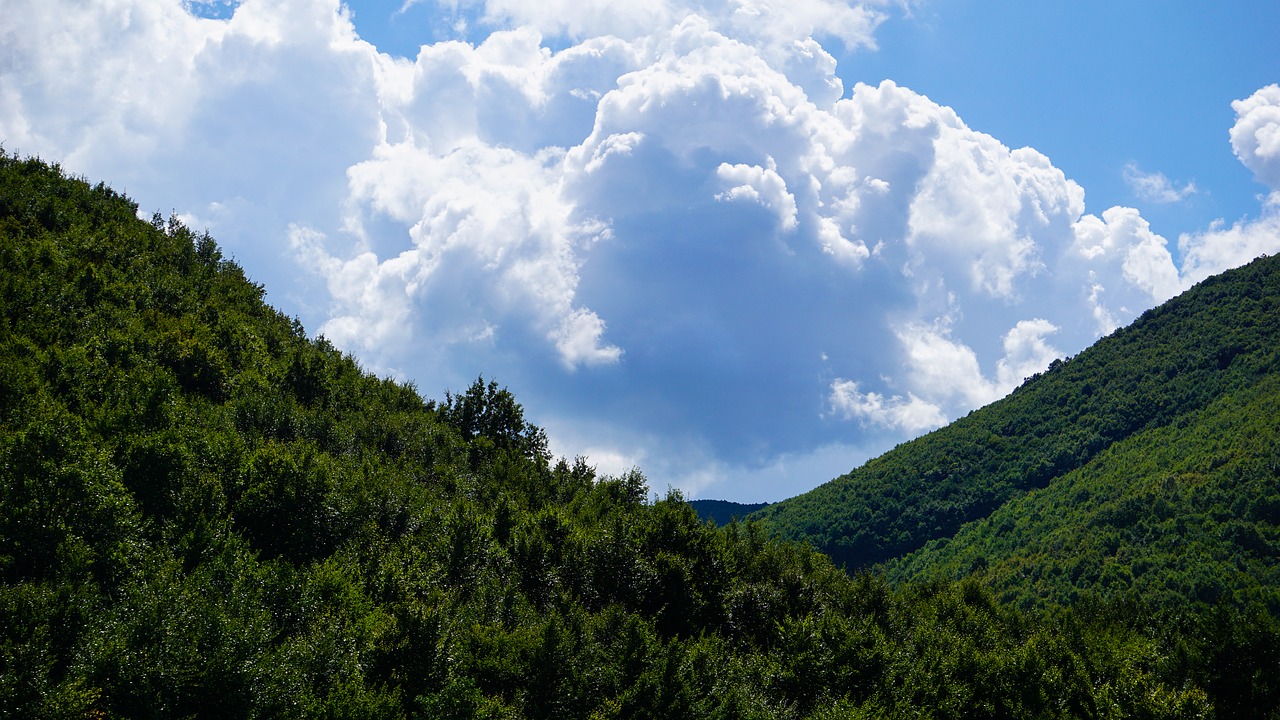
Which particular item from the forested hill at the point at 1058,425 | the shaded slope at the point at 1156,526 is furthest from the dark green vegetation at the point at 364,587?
the forested hill at the point at 1058,425

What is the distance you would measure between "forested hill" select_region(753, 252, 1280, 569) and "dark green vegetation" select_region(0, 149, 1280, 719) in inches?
3290

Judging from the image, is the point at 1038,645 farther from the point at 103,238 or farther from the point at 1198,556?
the point at 103,238

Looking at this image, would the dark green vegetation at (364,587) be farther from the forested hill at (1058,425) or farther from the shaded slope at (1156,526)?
the forested hill at (1058,425)

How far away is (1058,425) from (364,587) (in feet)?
549

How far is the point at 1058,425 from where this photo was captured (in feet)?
561

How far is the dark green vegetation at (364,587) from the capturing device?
31.7 m

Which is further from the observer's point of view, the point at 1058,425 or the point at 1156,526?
the point at 1058,425

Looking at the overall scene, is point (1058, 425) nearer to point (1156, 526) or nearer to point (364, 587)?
point (1156, 526)

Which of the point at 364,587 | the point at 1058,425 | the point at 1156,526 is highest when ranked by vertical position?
the point at 1058,425

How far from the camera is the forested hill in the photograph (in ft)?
517

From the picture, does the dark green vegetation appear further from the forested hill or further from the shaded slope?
the forested hill

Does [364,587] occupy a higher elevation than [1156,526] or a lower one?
higher

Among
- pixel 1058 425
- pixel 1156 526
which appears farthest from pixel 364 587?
pixel 1058 425

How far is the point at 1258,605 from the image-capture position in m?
51.8
